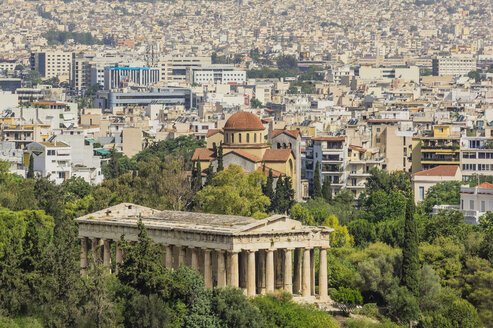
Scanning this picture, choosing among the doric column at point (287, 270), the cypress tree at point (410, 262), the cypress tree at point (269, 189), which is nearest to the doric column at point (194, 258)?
the doric column at point (287, 270)

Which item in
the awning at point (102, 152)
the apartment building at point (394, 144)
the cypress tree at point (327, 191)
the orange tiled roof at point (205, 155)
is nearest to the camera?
the cypress tree at point (327, 191)

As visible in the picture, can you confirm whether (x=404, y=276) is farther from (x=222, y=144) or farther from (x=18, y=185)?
(x=222, y=144)

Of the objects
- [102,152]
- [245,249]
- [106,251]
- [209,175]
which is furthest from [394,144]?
[245,249]

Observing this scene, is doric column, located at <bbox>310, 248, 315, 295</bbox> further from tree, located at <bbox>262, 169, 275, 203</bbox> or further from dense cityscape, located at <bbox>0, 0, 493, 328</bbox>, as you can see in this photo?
tree, located at <bbox>262, 169, 275, 203</bbox>

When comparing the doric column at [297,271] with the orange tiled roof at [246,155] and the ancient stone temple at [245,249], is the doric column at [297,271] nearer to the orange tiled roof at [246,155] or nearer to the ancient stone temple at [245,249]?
the ancient stone temple at [245,249]

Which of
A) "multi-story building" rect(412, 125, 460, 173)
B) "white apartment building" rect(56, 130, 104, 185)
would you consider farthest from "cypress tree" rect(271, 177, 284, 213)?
"multi-story building" rect(412, 125, 460, 173)

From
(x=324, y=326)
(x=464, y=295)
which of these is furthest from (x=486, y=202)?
(x=324, y=326)

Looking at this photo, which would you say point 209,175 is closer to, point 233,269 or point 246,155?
point 246,155
